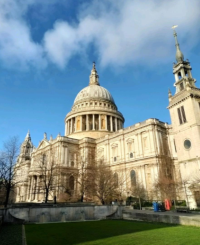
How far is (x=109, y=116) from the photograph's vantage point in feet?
240

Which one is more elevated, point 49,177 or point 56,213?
point 49,177

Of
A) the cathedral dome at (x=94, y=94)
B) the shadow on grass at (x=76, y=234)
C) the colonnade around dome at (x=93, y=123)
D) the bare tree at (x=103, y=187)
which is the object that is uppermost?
the cathedral dome at (x=94, y=94)

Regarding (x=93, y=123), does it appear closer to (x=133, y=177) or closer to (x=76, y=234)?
(x=133, y=177)

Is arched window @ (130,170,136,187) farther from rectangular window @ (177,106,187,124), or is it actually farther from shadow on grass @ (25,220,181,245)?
shadow on grass @ (25,220,181,245)

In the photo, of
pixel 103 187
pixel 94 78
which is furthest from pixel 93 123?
pixel 103 187

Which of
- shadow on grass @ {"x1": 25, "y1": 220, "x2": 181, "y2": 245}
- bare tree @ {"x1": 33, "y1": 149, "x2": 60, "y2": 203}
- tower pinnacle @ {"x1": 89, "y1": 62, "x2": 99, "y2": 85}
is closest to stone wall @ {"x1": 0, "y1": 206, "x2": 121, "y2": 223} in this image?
shadow on grass @ {"x1": 25, "y1": 220, "x2": 181, "y2": 245}

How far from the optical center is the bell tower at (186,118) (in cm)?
3397

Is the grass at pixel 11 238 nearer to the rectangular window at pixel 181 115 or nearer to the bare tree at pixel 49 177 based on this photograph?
the bare tree at pixel 49 177

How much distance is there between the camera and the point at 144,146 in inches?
1800

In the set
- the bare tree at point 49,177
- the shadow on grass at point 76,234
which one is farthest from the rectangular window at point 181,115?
the shadow on grass at point 76,234

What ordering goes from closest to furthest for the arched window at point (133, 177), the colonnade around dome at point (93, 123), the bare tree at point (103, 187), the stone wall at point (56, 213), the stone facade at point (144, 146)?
1. the stone wall at point (56, 213)
2. the bare tree at point (103, 187)
3. the stone facade at point (144, 146)
4. the arched window at point (133, 177)
5. the colonnade around dome at point (93, 123)

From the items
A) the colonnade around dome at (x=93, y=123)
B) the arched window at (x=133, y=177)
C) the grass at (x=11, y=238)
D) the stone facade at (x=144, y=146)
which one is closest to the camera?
the grass at (x=11, y=238)

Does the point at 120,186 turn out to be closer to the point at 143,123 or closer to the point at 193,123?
the point at 143,123

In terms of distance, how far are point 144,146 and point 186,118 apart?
1232 cm
